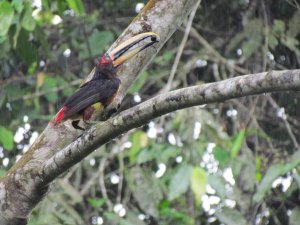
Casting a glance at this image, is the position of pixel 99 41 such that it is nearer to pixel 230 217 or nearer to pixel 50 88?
pixel 50 88

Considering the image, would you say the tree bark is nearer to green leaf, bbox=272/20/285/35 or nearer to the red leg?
the red leg

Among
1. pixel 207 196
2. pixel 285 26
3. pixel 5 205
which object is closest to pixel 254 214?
pixel 207 196

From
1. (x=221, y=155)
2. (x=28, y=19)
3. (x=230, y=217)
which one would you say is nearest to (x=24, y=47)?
(x=28, y=19)

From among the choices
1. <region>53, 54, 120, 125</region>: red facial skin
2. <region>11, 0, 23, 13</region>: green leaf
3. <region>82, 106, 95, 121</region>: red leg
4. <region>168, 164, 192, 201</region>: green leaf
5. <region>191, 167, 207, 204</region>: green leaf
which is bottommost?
<region>168, 164, 192, 201</region>: green leaf

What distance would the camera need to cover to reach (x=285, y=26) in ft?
21.9

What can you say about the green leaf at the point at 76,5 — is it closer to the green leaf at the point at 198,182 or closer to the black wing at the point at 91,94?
the black wing at the point at 91,94

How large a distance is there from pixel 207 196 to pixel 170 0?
2.67m

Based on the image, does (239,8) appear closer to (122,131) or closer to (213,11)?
(213,11)

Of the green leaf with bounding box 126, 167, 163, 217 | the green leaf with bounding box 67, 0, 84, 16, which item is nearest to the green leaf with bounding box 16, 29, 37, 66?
the green leaf with bounding box 67, 0, 84, 16

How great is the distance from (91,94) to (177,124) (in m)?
1.43

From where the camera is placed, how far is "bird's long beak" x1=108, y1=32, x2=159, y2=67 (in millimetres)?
3730

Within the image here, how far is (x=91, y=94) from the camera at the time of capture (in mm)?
4043

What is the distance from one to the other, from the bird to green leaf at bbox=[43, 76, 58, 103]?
7.49ft

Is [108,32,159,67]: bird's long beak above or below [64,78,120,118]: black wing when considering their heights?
above
